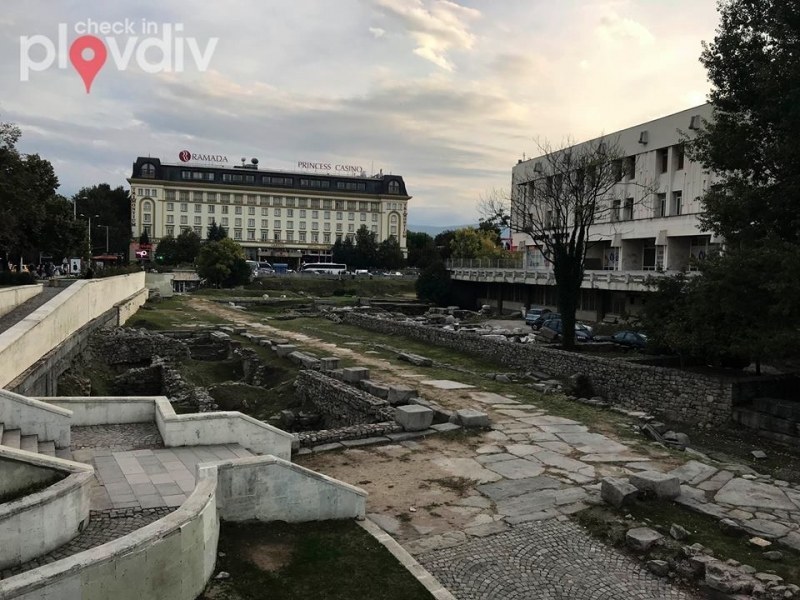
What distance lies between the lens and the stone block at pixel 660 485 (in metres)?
8.22

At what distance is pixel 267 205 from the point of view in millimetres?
108250

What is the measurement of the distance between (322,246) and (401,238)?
15248 mm

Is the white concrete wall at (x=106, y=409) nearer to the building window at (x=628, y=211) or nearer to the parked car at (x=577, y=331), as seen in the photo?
the parked car at (x=577, y=331)

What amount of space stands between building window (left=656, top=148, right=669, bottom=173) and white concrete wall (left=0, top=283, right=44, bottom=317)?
36539 mm

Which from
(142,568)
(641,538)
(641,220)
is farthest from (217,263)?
(142,568)

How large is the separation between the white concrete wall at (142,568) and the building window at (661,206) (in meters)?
39.6

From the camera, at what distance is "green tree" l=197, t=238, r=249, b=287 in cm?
6259

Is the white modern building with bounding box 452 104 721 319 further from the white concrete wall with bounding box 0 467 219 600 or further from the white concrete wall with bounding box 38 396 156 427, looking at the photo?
the white concrete wall with bounding box 0 467 219 600

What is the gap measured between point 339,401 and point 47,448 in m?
7.24

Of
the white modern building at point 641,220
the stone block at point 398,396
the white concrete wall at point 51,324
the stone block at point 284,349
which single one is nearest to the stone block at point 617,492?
the stone block at point 398,396

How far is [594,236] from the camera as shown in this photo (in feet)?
151

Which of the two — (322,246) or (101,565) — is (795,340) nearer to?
(101,565)

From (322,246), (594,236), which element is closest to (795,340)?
(594,236)

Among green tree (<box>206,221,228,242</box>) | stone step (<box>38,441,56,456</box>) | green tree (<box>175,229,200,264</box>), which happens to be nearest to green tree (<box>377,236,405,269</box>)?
green tree (<box>206,221,228,242</box>)
